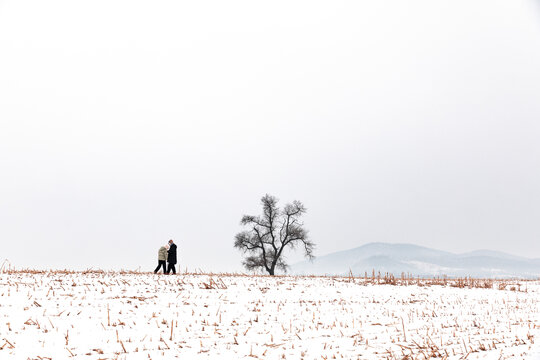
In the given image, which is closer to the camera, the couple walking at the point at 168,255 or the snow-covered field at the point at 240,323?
the snow-covered field at the point at 240,323

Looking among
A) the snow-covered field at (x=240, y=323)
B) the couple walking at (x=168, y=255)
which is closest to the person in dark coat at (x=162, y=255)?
the couple walking at (x=168, y=255)

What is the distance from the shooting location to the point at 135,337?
35.2ft

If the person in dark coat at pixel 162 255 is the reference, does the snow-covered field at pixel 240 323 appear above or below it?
below

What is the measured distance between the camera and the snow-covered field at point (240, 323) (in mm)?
9453

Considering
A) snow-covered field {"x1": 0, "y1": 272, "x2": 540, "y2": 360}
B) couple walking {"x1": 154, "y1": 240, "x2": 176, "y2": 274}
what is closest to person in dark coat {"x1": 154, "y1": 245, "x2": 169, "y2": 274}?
couple walking {"x1": 154, "y1": 240, "x2": 176, "y2": 274}

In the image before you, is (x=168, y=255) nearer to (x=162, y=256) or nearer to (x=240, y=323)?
(x=162, y=256)

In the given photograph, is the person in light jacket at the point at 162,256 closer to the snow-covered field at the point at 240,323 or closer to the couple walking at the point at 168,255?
the couple walking at the point at 168,255

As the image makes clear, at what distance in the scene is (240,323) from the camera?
12773 millimetres

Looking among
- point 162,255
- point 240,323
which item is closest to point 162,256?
point 162,255

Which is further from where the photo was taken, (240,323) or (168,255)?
(168,255)

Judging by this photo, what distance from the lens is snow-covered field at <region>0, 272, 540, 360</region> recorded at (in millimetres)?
9453

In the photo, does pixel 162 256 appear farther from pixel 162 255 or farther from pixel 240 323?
pixel 240 323

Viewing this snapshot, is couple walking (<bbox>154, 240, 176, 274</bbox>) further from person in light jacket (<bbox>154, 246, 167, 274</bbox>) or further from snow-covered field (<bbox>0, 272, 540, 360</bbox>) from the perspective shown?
snow-covered field (<bbox>0, 272, 540, 360</bbox>)

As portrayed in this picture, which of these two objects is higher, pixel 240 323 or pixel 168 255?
pixel 168 255
